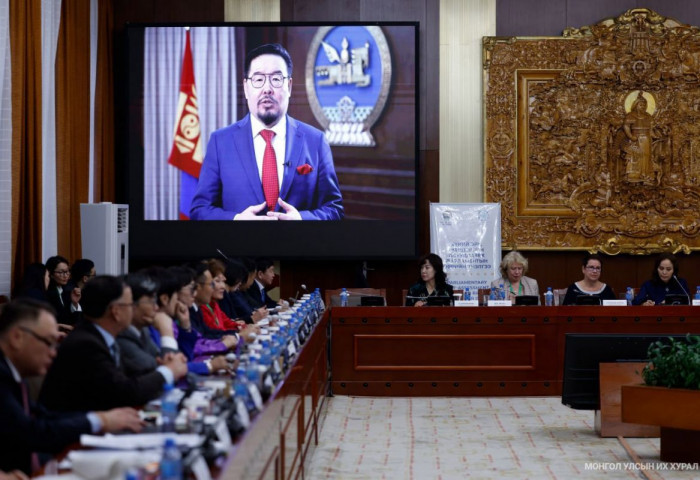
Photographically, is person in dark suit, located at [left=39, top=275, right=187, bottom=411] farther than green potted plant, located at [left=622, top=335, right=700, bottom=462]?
No

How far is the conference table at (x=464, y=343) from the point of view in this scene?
23.8ft

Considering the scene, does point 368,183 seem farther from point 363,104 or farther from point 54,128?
point 54,128

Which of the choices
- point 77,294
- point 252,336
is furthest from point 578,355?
point 77,294

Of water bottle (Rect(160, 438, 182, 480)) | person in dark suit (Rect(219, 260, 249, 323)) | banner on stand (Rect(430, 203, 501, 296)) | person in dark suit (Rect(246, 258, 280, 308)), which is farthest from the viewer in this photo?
banner on stand (Rect(430, 203, 501, 296))

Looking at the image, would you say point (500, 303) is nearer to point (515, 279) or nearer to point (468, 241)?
point (515, 279)

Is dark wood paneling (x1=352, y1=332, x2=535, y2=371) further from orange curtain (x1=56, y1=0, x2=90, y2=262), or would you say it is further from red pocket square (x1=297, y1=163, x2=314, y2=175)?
orange curtain (x1=56, y1=0, x2=90, y2=262)

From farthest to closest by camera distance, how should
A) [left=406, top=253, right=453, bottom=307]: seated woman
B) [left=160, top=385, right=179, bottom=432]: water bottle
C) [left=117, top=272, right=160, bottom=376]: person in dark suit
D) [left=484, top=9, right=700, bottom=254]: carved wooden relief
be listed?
[left=484, top=9, right=700, bottom=254]: carved wooden relief < [left=406, top=253, right=453, bottom=307]: seated woman < [left=117, top=272, right=160, bottom=376]: person in dark suit < [left=160, top=385, right=179, bottom=432]: water bottle

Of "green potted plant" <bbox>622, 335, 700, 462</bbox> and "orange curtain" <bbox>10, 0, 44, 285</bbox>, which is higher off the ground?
"orange curtain" <bbox>10, 0, 44, 285</bbox>

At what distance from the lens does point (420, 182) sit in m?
9.77

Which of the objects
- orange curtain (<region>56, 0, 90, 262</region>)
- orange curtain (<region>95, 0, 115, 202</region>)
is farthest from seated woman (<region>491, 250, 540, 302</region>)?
orange curtain (<region>95, 0, 115, 202</region>)

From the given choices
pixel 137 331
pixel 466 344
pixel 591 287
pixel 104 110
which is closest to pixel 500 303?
pixel 466 344

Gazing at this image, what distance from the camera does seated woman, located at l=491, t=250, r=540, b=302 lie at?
8008mm

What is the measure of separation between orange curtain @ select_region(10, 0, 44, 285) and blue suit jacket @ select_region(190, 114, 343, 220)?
83.9 inches

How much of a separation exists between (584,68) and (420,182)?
74.4 inches
